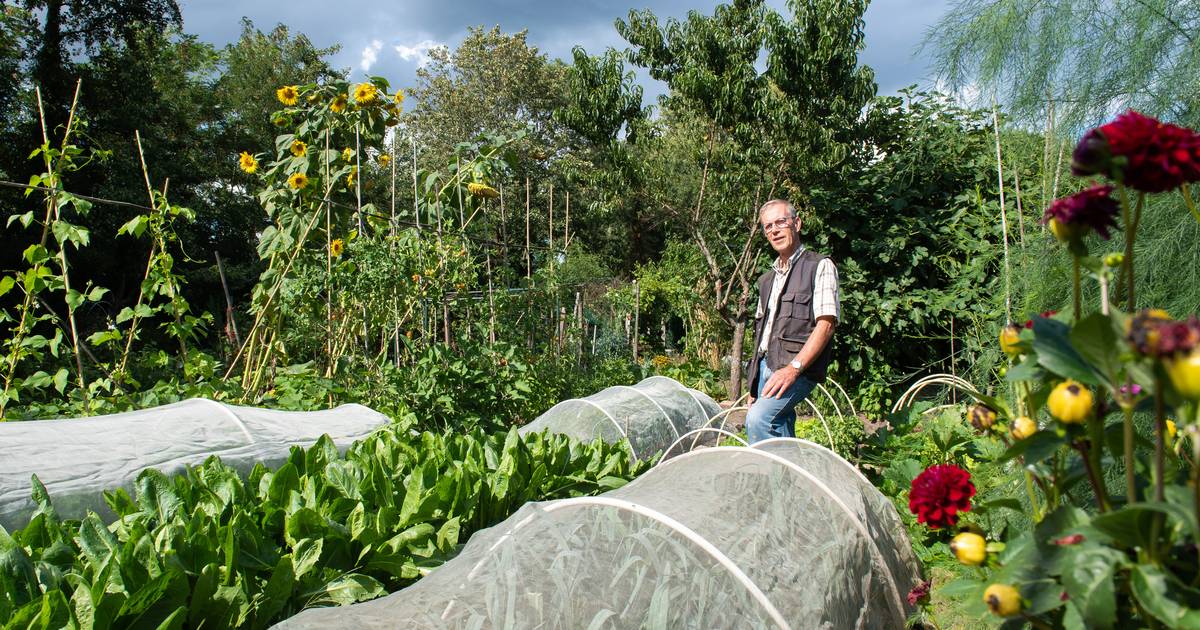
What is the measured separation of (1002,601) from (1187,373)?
34 centimetres

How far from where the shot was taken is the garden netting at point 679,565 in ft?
4.65

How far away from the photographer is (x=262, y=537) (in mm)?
1934

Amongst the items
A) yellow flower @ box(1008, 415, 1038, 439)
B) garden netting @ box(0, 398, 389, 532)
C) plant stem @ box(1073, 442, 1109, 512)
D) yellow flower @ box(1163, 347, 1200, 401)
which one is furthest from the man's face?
yellow flower @ box(1163, 347, 1200, 401)

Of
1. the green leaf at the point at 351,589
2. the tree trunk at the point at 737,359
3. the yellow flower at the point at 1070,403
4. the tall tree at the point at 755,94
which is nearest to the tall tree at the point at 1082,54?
the yellow flower at the point at 1070,403

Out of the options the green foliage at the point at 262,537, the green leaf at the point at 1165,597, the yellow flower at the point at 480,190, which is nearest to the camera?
the green leaf at the point at 1165,597

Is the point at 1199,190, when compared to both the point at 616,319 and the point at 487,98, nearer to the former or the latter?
the point at 616,319

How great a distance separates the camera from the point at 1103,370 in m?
0.71

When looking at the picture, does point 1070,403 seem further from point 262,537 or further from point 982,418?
point 262,537

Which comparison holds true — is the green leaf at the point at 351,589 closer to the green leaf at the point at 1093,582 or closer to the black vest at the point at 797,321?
the green leaf at the point at 1093,582

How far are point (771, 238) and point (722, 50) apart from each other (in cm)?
374

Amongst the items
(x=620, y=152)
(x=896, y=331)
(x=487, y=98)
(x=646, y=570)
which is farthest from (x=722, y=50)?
(x=487, y=98)

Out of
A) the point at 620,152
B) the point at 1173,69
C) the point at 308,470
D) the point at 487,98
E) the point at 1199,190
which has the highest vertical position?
the point at 487,98

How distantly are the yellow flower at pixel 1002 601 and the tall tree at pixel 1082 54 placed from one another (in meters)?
1.75

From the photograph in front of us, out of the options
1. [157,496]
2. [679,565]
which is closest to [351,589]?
[157,496]
